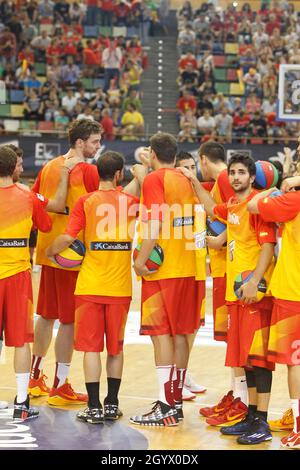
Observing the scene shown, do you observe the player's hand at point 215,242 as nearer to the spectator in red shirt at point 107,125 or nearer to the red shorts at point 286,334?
the red shorts at point 286,334

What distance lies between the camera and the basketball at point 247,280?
6.50 metres

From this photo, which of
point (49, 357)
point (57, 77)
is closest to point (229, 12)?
point (57, 77)

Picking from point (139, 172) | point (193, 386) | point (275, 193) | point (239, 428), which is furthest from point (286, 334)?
point (193, 386)

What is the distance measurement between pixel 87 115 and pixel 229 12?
7.04m

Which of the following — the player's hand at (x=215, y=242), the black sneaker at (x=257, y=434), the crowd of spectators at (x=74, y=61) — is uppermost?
the crowd of spectators at (x=74, y=61)

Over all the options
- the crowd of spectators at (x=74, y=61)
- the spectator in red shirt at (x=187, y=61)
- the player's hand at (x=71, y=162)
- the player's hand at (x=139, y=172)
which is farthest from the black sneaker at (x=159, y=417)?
the spectator in red shirt at (x=187, y=61)

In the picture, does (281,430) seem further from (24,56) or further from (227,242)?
(24,56)

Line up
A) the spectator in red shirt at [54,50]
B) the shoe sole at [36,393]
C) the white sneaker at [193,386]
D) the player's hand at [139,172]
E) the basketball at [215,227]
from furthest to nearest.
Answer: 1. the spectator in red shirt at [54,50]
2. the white sneaker at [193,386]
3. the shoe sole at [36,393]
4. the player's hand at [139,172]
5. the basketball at [215,227]

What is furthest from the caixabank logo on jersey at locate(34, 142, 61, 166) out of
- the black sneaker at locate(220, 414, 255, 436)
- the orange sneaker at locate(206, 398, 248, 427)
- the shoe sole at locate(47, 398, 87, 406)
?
the black sneaker at locate(220, 414, 255, 436)

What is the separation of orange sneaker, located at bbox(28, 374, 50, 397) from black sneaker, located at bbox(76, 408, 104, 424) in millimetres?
951

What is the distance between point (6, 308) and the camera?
697cm

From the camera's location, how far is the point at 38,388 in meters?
7.89

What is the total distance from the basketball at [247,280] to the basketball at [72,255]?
49.5 inches

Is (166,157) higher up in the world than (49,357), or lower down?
higher up
